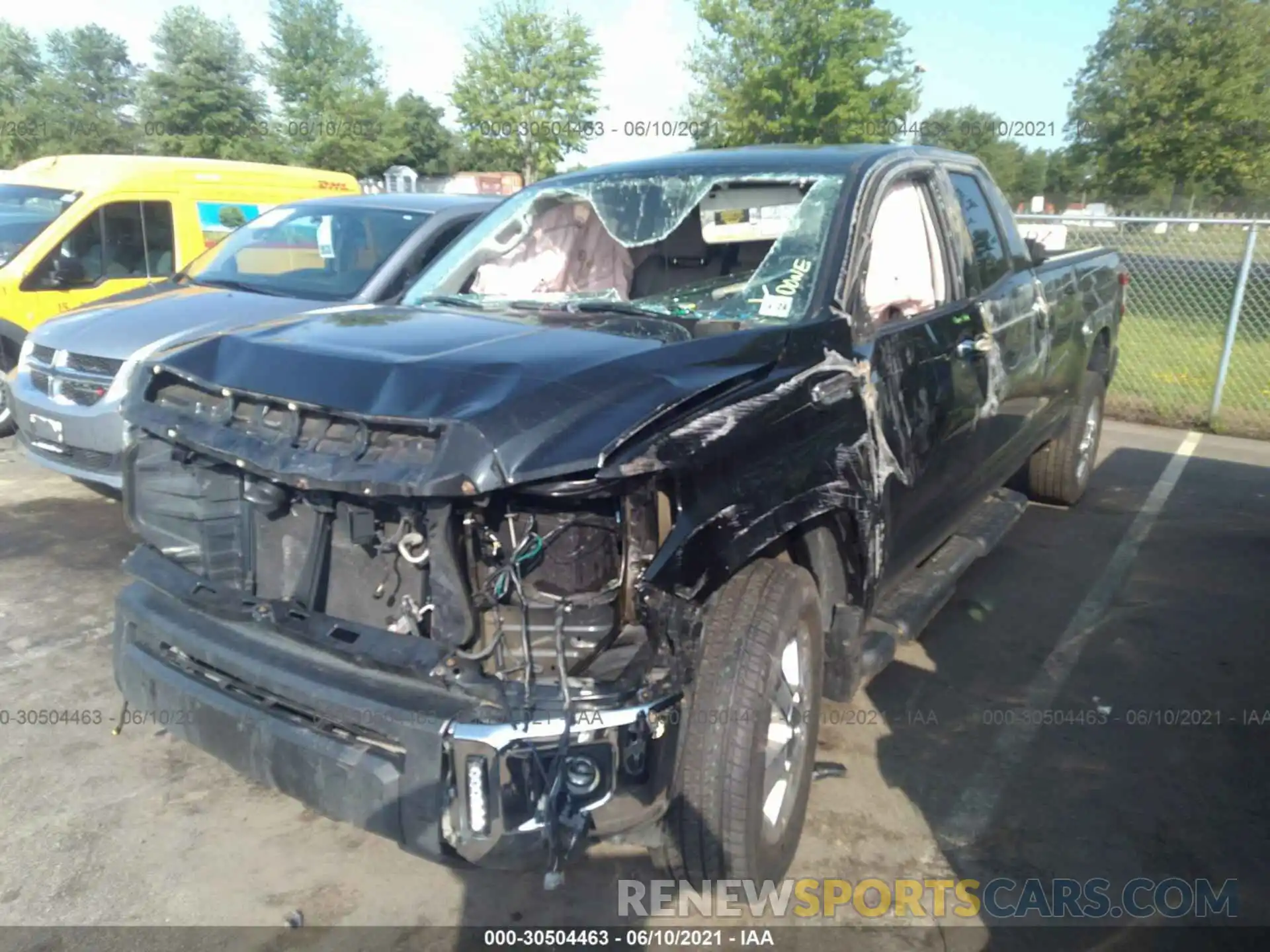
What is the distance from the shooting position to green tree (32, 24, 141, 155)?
37812 millimetres

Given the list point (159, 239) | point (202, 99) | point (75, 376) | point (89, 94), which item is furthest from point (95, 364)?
point (89, 94)

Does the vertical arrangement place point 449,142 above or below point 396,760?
above

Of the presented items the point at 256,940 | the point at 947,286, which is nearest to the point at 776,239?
the point at 947,286

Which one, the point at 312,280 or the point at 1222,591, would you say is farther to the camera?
the point at 312,280

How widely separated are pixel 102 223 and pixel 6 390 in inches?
60.0

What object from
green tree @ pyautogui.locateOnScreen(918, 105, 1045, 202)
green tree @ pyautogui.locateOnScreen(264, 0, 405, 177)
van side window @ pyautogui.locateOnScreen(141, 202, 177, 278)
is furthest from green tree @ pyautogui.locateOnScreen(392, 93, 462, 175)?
van side window @ pyautogui.locateOnScreen(141, 202, 177, 278)

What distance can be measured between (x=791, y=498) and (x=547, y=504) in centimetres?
68

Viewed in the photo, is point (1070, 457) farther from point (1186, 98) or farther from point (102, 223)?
point (1186, 98)

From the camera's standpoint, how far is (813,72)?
81.3 ft

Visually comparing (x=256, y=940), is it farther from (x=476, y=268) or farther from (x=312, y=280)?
(x=312, y=280)

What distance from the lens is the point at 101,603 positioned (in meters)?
4.77

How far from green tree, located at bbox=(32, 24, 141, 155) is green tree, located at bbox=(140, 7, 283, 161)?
1.92 metres

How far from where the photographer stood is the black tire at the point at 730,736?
249 cm

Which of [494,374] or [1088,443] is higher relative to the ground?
[494,374]
